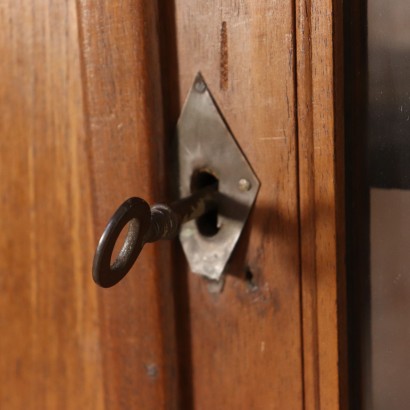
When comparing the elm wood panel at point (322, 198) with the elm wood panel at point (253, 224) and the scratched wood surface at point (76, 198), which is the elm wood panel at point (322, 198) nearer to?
the elm wood panel at point (253, 224)

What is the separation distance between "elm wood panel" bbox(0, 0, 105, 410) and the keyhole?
0.33ft

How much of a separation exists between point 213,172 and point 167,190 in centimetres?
4

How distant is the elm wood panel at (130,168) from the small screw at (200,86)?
1.1 inches

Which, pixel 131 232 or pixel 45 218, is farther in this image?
pixel 45 218

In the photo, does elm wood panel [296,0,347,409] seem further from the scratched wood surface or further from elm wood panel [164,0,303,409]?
the scratched wood surface

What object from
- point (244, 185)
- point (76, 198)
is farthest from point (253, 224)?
point (76, 198)

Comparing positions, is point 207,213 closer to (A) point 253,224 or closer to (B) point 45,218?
(A) point 253,224

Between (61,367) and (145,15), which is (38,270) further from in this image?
(145,15)

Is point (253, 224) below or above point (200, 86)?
below

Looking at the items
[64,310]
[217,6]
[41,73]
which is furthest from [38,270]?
[217,6]

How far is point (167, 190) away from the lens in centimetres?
48

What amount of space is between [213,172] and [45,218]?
0.54 feet

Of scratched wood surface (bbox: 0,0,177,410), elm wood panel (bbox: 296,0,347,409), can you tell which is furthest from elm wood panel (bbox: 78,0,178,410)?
elm wood panel (bbox: 296,0,347,409)

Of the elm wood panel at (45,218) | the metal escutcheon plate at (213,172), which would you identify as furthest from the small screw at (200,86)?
the elm wood panel at (45,218)
